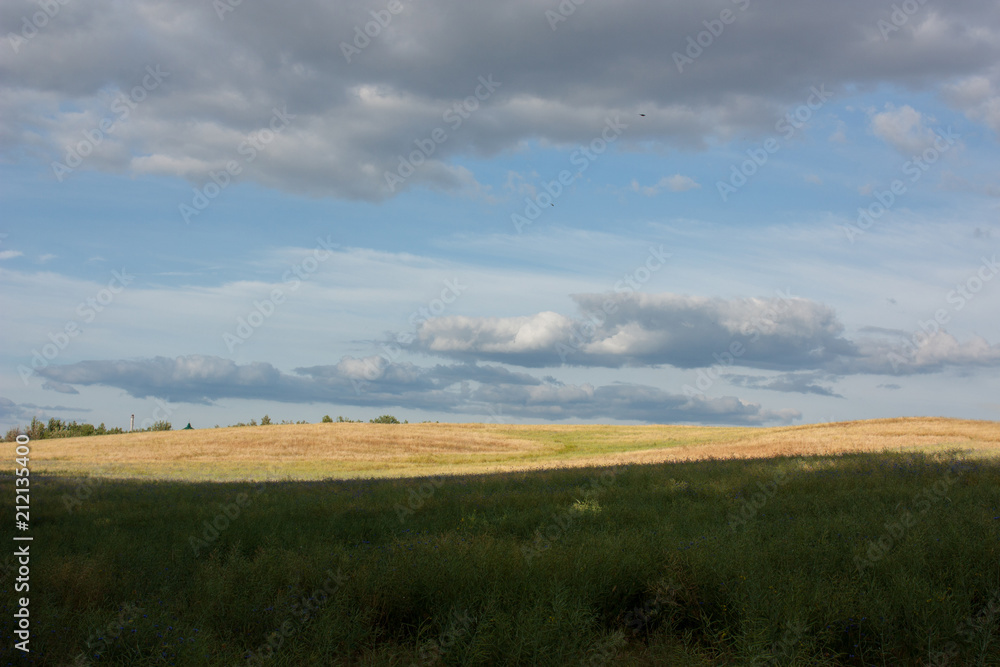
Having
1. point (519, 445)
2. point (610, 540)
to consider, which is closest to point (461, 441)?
point (519, 445)

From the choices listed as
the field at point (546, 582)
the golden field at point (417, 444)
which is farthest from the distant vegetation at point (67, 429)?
the field at point (546, 582)

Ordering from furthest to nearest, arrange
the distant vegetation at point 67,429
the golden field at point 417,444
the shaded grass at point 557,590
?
1. the distant vegetation at point 67,429
2. the golden field at point 417,444
3. the shaded grass at point 557,590

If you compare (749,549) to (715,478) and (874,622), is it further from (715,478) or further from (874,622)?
(715,478)

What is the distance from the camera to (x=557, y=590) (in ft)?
23.3

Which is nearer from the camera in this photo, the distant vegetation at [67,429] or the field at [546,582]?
the field at [546,582]

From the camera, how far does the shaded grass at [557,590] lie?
247 inches

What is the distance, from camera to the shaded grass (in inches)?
247

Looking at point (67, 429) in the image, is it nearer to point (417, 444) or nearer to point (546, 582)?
point (417, 444)

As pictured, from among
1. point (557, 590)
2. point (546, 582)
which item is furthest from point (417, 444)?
point (557, 590)

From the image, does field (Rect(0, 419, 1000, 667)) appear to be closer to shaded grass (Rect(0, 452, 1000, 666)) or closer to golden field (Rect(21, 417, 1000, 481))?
shaded grass (Rect(0, 452, 1000, 666))

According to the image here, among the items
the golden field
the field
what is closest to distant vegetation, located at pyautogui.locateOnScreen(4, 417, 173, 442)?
the golden field

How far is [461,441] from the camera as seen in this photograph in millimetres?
57688

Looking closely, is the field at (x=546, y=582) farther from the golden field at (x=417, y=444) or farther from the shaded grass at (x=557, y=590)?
the golden field at (x=417, y=444)

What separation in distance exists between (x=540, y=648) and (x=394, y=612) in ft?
6.60
